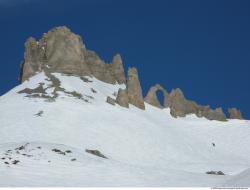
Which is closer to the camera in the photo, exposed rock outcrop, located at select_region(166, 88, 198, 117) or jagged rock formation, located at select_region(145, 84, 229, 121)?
jagged rock formation, located at select_region(145, 84, 229, 121)

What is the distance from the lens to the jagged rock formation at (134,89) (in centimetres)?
10656

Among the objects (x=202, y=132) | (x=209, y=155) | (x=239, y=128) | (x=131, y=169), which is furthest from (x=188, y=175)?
(x=239, y=128)

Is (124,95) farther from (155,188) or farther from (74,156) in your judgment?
(155,188)

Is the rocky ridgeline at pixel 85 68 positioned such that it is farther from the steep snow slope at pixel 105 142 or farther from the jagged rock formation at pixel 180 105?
the steep snow slope at pixel 105 142

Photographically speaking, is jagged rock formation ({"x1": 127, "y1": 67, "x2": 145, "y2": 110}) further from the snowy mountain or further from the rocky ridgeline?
the snowy mountain

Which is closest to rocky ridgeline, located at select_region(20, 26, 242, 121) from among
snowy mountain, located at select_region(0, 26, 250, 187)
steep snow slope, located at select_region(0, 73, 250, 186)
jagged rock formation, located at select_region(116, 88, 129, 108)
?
snowy mountain, located at select_region(0, 26, 250, 187)

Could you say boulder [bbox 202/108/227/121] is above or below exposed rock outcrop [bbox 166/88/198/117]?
below

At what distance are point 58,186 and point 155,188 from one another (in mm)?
5224

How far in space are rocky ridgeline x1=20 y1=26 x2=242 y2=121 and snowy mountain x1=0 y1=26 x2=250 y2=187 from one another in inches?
65.5

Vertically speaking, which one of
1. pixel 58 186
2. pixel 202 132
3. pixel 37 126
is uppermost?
pixel 202 132

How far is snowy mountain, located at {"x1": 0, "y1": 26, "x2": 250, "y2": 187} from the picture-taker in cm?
3462

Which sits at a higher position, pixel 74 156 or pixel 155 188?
pixel 74 156

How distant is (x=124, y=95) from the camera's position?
9912cm

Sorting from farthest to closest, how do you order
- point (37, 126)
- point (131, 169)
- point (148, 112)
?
point (148, 112)
point (37, 126)
point (131, 169)
